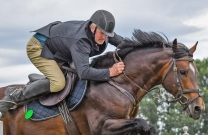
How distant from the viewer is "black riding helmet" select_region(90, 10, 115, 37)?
811cm

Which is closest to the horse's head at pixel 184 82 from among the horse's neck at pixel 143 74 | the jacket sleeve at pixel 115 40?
the horse's neck at pixel 143 74

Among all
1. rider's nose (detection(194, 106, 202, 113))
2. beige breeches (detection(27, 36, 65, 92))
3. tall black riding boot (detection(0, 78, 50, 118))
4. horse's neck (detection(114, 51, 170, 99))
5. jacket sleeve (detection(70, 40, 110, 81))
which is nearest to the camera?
rider's nose (detection(194, 106, 202, 113))

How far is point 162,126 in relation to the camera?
195 feet

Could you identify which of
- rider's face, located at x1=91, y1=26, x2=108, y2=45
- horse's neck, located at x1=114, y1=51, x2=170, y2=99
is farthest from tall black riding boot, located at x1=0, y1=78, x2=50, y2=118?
horse's neck, located at x1=114, y1=51, x2=170, y2=99

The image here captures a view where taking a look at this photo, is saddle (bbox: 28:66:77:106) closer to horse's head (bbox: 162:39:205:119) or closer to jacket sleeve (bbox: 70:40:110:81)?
jacket sleeve (bbox: 70:40:110:81)

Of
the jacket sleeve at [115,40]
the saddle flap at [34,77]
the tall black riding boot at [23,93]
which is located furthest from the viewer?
the jacket sleeve at [115,40]

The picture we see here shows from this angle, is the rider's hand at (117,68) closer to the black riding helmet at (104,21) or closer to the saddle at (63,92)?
the black riding helmet at (104,21)

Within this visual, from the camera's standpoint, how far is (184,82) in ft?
26.2

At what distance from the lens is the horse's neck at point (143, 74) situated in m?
8.27

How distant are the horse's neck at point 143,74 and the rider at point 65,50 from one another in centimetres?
17

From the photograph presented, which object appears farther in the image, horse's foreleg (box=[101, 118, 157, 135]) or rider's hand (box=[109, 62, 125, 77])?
rider's hand (box=[109, 62, 125, 77])

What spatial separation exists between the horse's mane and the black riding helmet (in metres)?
0.46

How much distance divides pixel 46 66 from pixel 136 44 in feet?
4.67

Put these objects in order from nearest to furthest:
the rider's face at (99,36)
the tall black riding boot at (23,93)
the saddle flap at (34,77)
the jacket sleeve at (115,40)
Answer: the rider's face at (99,36), the tall black riding boot at (23,93), the saddle flap at (34,77), the jacket sleeve at (115,40)
